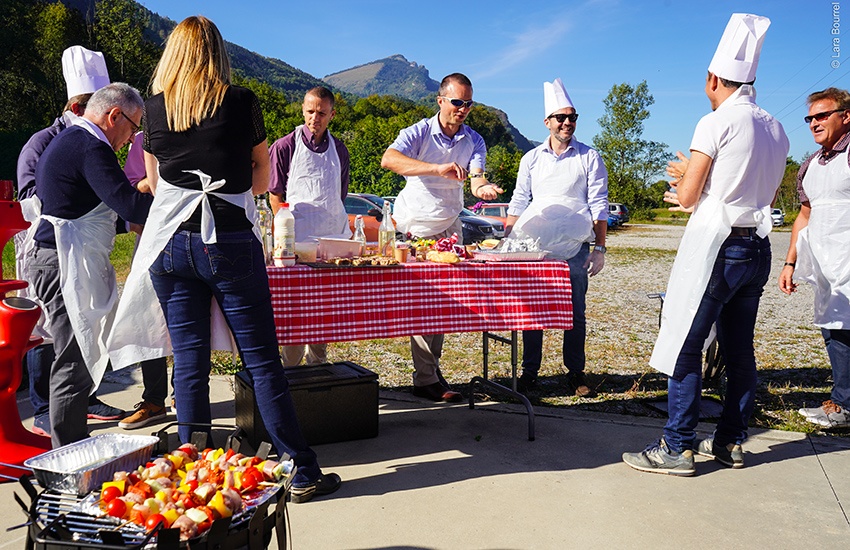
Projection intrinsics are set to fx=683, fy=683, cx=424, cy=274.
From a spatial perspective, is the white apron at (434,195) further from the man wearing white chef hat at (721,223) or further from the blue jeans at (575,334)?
the man wearing white chef hat at (721,223)

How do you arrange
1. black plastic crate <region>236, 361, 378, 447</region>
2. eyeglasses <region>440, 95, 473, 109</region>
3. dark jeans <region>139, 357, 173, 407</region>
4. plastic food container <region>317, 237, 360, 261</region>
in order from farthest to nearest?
eyeglasses <region>440, 95, 473, 109</region>
dark jeans <region>139, 357, 173, 407</region>
plastic food container <region>317, 237, 360, 261</region>
black plastic crate <region>236, 361, 378, 447</region>

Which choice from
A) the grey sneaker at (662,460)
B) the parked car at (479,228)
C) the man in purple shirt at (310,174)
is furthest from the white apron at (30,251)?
the parked car at (479,228)

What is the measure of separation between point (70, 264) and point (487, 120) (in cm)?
8482

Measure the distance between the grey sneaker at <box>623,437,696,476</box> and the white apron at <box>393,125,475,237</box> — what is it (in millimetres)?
2016

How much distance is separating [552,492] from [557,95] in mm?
2813

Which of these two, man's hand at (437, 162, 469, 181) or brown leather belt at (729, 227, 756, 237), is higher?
man's hand at (437, 162, 469, 181)

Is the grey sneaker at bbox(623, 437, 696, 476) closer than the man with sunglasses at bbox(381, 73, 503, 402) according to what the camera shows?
Yes

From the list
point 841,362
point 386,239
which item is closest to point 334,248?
point 386,239

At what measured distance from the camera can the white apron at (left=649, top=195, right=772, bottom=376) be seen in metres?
3.30

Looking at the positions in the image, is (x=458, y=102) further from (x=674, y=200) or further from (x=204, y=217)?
(x=204, y=217)

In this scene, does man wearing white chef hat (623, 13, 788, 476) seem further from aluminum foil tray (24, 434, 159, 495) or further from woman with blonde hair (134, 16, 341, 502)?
aluminum foil tray (24, 434, 159, 495)

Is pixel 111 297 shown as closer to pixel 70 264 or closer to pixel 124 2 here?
pixel 70 264

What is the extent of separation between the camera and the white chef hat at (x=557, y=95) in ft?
15.9

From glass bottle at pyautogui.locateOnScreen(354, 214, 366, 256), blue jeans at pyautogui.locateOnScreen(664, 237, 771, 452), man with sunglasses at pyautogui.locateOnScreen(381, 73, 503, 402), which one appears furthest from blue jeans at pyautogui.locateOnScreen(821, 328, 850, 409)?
glass bottle at pyautogui.locateOnScreen(354, 214, 366, 256)
